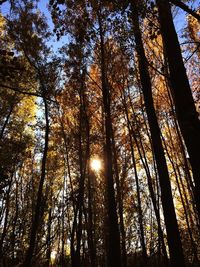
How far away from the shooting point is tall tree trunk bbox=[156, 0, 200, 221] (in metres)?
2.95

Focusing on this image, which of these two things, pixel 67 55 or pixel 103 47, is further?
pixel 67 55

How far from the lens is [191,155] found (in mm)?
2965

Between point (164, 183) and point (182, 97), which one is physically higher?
point (164, 183)

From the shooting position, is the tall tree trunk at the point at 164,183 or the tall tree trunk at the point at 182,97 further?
the tall tree trunk at the point at 164,183

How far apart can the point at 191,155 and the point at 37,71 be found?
12068 millimetres

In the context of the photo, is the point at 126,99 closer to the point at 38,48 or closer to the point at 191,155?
the point at 38,48

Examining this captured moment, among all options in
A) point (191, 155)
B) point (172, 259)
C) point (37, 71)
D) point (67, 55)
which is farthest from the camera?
point (37, 71)

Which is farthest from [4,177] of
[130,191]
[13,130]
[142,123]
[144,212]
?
[144,212]

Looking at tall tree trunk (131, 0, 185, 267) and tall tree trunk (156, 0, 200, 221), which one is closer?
tall tree trunk (156, 0, 200, 221)

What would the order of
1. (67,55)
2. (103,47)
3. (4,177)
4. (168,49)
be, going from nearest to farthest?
(168,49) → (4,177) → (103,47) → (67,55)

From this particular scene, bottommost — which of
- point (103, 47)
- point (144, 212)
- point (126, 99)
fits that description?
point (144, 212)

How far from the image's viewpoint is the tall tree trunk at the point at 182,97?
295cm

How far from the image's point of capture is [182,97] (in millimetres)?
3189

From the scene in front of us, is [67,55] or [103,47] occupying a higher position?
[67,55]
